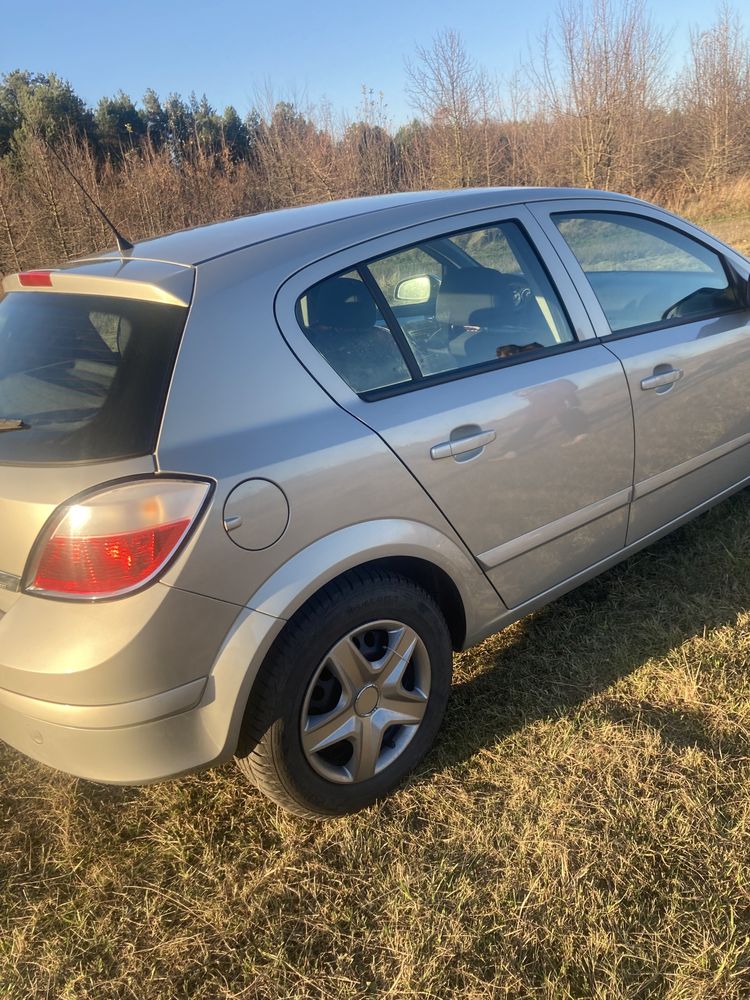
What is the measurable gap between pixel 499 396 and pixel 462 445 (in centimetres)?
23

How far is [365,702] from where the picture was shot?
2104 mm

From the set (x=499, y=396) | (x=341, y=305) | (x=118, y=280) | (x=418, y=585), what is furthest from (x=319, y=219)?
(x=418, y=585)

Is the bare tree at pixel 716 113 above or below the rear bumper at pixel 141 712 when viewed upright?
above

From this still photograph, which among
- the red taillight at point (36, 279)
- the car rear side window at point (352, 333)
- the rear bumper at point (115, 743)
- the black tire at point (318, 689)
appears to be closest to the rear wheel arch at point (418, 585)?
the black tire at point (318, 689)

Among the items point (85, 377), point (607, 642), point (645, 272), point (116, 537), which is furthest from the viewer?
point (645, 272)

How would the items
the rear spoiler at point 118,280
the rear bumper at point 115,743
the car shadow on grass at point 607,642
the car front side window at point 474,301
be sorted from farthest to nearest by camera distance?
the car shadow on grass at point 607,642 < the car front side window at point 474,301 < the rear spoiler at point 118,280 < the rear bumper at point 115,743

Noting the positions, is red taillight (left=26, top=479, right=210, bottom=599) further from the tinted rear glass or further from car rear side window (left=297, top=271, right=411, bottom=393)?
car rear side window (left=297, top=271, right=411, bottom=393)

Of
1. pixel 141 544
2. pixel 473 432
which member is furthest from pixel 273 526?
pixel 473 432

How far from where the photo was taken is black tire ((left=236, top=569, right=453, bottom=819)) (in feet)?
6.16

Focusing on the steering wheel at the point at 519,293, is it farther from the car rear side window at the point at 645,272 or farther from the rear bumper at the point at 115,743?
the rear bumper at the point at 115,743

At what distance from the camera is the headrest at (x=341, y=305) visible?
203cm

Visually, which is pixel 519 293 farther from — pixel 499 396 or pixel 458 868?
pixel 458 868

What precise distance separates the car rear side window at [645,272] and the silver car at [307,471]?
0.13ft

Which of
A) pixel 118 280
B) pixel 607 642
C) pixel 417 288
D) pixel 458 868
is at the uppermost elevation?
pixel 118 280
